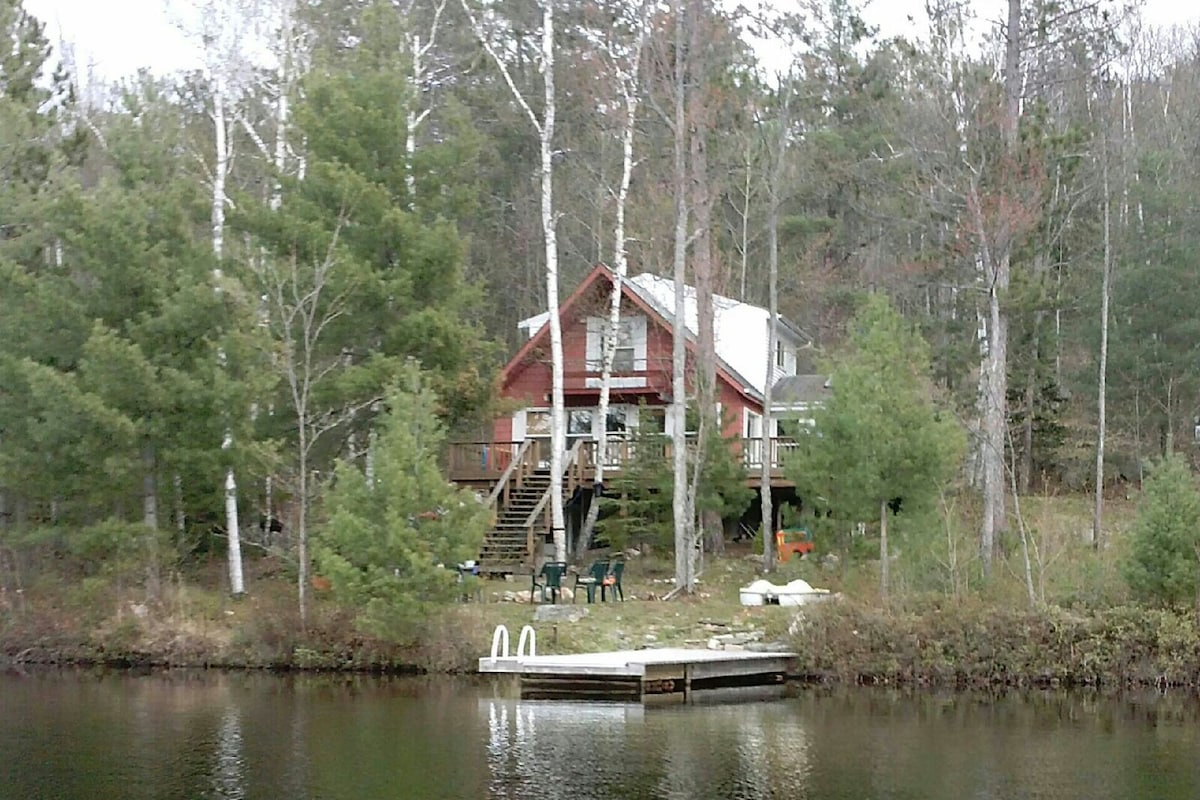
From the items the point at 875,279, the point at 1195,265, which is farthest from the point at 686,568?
the point at 875,279

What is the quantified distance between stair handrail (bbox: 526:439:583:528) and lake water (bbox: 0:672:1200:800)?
6686 mm

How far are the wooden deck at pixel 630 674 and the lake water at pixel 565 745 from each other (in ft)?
2.03

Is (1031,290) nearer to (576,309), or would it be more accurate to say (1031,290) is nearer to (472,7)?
(576,309)

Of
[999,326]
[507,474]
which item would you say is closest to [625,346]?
[507,474]

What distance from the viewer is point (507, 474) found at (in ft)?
93.4

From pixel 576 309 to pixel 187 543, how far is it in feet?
34.4

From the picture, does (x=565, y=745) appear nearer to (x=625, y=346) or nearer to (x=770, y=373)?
(x=770, y=373)

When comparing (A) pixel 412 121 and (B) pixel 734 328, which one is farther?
(B) pixel 734 328

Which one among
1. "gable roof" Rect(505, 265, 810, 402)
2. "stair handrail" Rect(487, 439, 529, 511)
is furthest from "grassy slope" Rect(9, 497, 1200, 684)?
"gable roof" Rect(505, 265, 810, 402)

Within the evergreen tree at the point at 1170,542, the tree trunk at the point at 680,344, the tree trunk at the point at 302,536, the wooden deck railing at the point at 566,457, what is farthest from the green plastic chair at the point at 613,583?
the evergreen tree at the point at 1170,542

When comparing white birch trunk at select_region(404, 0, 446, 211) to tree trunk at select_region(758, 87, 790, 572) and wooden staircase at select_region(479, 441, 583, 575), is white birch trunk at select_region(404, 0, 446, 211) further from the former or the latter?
tree trunk at select_region(758, 87, 790, 572)

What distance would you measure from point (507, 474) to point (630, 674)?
9.85 metres

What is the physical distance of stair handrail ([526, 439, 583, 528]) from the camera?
89.5 feet

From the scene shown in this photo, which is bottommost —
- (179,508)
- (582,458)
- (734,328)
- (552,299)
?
(179,508)
